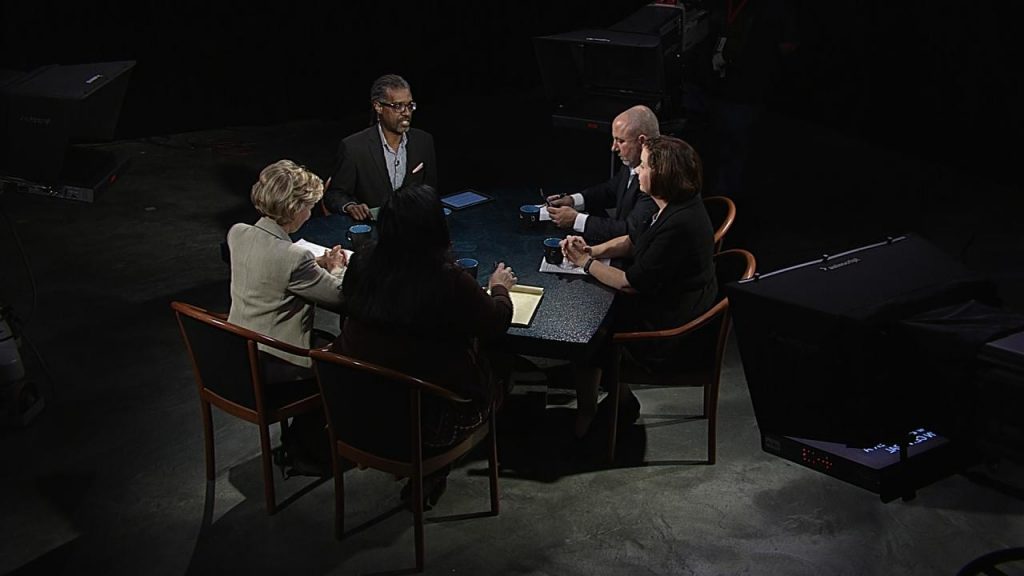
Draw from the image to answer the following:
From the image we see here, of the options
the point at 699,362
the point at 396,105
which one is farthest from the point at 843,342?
the point at 396,105

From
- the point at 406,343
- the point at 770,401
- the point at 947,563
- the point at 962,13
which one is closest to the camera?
the point at 770,401

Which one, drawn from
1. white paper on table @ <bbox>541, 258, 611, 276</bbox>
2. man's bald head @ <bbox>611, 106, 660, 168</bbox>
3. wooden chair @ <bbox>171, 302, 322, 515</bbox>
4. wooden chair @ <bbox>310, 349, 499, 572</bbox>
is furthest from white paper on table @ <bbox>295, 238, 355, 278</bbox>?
man's bald head @ <bbox>611, 106, 660, 168</bbox>

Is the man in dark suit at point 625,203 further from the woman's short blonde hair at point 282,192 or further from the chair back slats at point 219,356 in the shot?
the chair back slats at point 219,356

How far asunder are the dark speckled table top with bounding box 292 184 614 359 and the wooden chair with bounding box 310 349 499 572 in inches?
12.8

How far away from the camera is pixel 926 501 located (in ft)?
11.7

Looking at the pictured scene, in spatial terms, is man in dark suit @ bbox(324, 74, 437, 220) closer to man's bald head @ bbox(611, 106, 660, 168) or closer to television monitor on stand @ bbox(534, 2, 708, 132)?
television monitor on stand @ bbox(534, 2, 708, 132)

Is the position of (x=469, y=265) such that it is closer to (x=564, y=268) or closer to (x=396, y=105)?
(x=564, y=268)

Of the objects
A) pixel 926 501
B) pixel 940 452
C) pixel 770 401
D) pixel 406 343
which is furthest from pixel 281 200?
pixel 926 501

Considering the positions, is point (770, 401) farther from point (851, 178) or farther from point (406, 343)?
point (851, 178)

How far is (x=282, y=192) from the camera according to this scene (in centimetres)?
334

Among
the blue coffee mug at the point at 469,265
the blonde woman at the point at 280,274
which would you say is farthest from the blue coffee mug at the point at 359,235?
the blue coffee mug at the point at 469,265

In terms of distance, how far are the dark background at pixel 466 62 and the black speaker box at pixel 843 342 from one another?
4956 millimetres

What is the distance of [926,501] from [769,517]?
556 mm

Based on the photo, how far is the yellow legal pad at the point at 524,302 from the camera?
3305 mm
